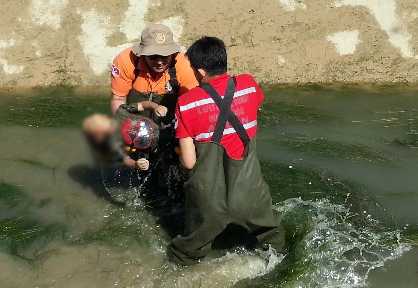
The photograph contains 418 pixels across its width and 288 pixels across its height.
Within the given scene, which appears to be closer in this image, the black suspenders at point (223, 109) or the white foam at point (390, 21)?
the black suspenders at point (223, 109)

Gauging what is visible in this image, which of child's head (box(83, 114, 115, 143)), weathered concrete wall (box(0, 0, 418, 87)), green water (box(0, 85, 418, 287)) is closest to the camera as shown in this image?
child's head (box(83, 114, 115, 143))

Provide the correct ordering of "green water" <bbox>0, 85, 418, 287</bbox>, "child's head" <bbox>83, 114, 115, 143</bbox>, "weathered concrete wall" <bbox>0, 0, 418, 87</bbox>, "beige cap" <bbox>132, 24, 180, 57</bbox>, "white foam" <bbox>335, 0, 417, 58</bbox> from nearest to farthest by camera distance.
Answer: "child's head" <bbox>83, 114, 115, 143</bbox> → "beige cap" <bbox>132, 24, 180, 57</bbox> → "green water" <bbox>0, 85, 418, 287</bbox> → "weathered concrete wall" <bbox>0, 0, 418, 87</bbox> → "white foam" <bbox>335, 0, 417, 58</bbox>

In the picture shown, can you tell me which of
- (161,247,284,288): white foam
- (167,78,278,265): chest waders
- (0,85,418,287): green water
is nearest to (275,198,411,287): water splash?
(0,85,418,287): green water

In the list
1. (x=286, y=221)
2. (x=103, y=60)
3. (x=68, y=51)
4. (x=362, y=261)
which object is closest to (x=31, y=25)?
(x=68, y=51)

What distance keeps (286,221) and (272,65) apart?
11.3 feet

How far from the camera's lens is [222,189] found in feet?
13.4

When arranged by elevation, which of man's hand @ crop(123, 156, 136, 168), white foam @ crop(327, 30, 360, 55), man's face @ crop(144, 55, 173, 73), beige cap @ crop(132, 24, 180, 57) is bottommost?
man's hand @ crop(123, 156, 136, 168)

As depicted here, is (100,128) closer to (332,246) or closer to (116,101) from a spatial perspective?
(116,101)

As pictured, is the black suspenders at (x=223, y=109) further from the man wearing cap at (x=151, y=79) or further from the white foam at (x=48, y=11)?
the white foam at (x=48, y=11)

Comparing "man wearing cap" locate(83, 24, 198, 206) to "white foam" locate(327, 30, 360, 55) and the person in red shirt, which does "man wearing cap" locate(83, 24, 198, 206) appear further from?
"white foam" locate(327, 30, 360, 55)

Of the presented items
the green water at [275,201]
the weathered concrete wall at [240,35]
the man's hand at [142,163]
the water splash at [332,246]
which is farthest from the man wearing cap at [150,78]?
the weathered concrete wall at [240,35]

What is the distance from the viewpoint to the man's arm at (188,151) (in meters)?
3.91

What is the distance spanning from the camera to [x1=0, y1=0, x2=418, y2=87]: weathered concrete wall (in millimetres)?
8164

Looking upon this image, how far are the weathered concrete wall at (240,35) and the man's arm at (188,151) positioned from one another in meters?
4.41
